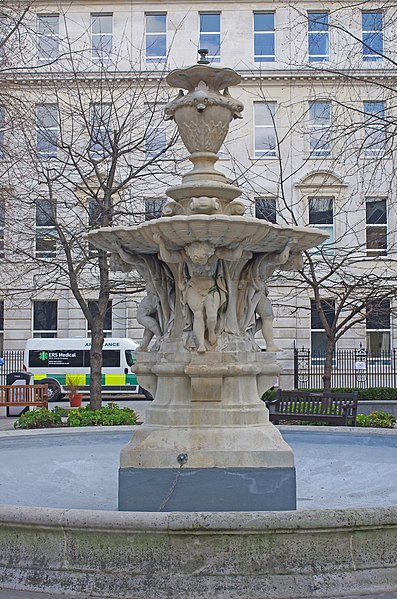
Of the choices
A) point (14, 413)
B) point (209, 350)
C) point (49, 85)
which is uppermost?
point (49, 85)

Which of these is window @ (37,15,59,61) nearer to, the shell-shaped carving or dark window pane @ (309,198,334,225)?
the shell-shaped carving

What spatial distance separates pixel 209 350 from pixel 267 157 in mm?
28484

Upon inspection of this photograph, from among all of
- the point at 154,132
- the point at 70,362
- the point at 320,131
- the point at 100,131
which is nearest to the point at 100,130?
the point at 100,131

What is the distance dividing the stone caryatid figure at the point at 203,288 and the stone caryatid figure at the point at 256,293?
11.0 inches

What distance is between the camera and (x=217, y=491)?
7387 millimetres

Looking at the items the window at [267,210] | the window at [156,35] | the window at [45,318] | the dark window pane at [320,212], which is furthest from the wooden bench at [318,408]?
the window at [156,35]

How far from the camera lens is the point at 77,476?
9.27 metres

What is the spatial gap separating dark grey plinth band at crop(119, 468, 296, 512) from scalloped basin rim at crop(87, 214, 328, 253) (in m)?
2.07

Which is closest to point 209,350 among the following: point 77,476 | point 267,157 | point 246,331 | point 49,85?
point 246,331

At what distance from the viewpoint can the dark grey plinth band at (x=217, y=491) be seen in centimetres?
738

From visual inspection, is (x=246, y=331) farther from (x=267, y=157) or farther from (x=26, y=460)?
(x=267, y=157)

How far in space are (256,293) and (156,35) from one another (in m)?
29.7

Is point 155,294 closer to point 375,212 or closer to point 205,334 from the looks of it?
Result: point 205,334

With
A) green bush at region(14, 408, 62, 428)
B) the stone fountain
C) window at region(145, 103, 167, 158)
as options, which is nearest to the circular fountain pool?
the stone fountain
